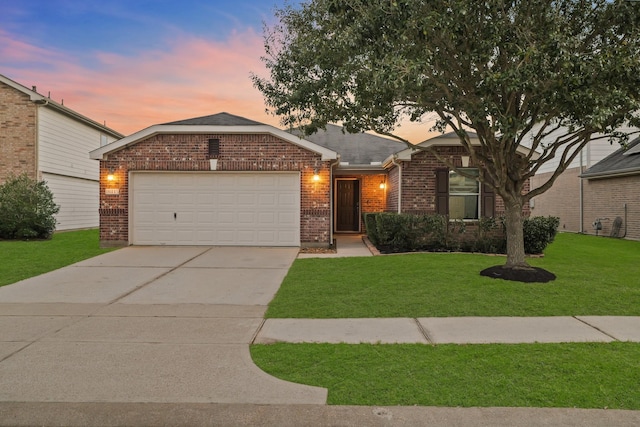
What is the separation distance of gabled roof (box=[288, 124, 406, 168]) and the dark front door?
3.57ft

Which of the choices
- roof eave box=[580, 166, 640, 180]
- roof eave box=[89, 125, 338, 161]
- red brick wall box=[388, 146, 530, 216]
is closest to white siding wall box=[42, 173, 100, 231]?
roof eave box=[89, 125, 338, 161]

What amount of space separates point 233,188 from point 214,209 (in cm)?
89

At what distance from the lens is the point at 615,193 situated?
1639 centimetres

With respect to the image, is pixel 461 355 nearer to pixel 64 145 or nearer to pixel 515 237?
pixel 515 237

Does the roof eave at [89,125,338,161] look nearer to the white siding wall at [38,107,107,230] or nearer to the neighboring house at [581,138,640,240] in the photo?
the white siding wall at [38,107,107,230]

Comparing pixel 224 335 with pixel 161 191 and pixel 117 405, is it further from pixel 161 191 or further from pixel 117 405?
pixel 161 191

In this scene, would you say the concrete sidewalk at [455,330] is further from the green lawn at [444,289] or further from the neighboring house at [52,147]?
the neighboring house at [52,147]

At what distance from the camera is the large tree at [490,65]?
6066 mm

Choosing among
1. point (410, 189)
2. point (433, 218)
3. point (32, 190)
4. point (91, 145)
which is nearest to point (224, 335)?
point (433, 218)

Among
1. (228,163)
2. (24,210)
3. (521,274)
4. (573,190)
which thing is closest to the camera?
(521,274)

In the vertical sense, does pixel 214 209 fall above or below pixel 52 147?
below

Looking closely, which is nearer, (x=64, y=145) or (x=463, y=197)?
(x=463, y=197)

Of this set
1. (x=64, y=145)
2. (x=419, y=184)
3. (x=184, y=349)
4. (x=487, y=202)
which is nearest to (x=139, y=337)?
(x=184, y=349)

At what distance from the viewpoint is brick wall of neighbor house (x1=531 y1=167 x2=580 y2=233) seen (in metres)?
19.1
